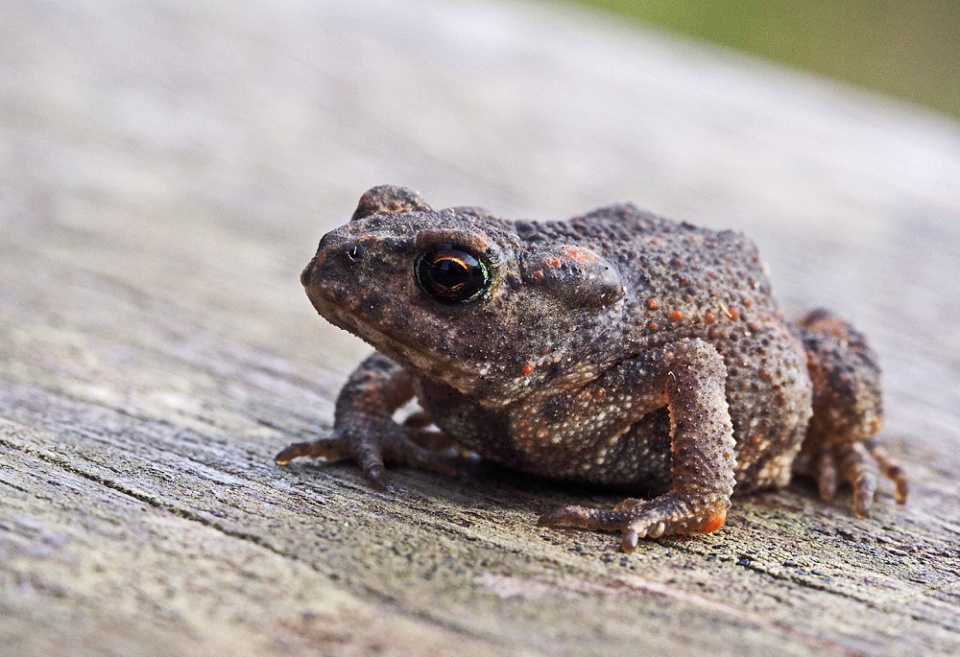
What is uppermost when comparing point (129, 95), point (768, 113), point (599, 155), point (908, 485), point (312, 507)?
point (768, 113)

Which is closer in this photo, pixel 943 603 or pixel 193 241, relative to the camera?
pixel 943 603

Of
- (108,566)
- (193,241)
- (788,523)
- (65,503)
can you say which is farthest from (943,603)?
(193,241)

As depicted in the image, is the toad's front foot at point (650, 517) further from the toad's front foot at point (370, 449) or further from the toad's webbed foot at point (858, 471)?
the toad's webbed foot at point (858, 471)

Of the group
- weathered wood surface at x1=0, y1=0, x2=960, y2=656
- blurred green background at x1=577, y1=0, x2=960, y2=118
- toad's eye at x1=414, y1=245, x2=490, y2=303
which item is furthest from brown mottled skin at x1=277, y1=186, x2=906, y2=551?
blurred green background at x1=577, y1=0, x2=960, y2=118

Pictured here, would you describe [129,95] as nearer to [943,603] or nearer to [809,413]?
[809,413]

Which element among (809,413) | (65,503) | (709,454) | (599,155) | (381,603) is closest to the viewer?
(381,603)

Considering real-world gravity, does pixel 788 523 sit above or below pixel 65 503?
above

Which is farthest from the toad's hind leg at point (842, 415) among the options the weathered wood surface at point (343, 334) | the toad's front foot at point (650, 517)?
the toad's front foot at point (650, 517)
